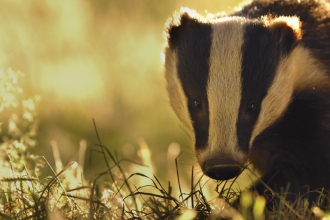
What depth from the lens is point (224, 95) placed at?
3604 millimetres

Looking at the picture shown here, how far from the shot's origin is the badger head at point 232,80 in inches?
140

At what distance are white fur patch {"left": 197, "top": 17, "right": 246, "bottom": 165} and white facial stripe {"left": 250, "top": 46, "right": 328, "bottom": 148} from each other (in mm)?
185

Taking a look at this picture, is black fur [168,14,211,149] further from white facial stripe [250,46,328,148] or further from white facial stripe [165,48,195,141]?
white facial stripe [250,46,328,148]

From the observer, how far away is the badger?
11.8 ft

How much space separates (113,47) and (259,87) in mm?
4687

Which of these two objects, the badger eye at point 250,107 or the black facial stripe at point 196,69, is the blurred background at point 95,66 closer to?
the black facial stripe at point 196,69

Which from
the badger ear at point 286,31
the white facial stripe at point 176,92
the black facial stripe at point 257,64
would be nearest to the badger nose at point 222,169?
the black facial stripe at point 257,64

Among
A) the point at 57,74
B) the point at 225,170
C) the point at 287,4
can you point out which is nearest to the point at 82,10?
the point at 57,74

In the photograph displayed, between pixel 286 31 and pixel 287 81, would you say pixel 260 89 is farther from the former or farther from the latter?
pixel 286 31

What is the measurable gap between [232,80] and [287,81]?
14.1 inches

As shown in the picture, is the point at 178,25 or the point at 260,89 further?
the point at 178,25

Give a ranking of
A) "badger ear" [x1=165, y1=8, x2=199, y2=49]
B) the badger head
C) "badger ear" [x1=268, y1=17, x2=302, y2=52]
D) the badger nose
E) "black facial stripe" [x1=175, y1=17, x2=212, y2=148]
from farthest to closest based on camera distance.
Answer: "badger ear" [x1=165, y1=8, x2=199, y2=49], "badger ear" [x1=268, y1=17, x2=302, y2=52], "black facial stripe" [x1=175, y1=17, x2=212, y2=148], the badger head, the badger nose

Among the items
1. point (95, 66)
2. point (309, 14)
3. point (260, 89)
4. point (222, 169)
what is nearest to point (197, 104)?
point (260, 89)

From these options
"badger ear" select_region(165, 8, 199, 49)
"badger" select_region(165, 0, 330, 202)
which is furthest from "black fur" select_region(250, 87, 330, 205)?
"badger ear" select_region(165, 8, 199, 49)
